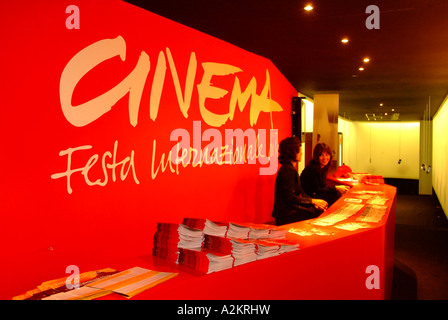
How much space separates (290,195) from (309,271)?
66.9 inches

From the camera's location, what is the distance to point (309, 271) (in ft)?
6.79

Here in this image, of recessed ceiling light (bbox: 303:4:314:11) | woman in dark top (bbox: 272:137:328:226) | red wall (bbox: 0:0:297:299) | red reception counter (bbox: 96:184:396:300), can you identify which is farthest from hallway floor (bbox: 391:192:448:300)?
recessed ceiling light (bbox: 303:4:314:11)

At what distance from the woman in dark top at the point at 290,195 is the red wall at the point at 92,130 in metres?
1.05

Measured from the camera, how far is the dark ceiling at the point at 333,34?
3715 millimetres

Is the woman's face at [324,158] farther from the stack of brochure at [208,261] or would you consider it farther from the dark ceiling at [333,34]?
the stack of brochure at [208,261]

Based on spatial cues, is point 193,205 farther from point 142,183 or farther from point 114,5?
point 114,5

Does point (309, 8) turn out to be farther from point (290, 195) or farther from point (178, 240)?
point (178, 240)

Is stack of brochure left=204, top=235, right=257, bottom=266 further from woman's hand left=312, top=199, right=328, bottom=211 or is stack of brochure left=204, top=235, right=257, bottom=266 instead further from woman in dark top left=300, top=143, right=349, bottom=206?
woman in dark top left=300, top=143, right=349, bottom=206

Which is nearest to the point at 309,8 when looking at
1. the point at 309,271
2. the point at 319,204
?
the point at 319,204

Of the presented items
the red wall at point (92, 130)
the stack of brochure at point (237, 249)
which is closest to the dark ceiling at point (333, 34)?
the red wall at point (92, 130)

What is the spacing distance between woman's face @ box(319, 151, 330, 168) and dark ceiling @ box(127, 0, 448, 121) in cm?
145

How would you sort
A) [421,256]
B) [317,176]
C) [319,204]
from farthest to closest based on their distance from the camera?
[421,256]
[317,176]
[319,204]

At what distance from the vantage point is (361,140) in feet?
60.1

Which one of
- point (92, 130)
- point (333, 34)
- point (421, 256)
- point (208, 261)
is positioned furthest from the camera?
point (421, 256)
